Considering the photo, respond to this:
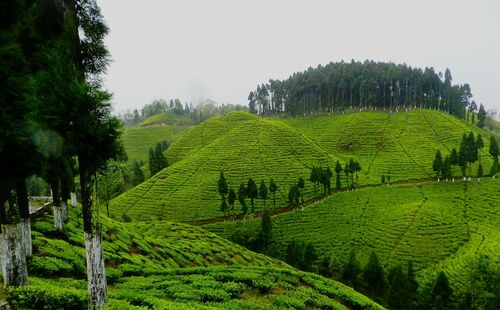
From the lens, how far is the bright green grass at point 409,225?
72.1 metres

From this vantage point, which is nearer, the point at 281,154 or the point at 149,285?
the point at 149,285

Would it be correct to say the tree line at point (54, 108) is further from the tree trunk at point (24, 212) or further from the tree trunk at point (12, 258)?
the tree trunk at point (24, 212)

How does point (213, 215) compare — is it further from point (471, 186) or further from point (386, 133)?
point (386, 133)

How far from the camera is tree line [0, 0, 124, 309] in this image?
11406mm

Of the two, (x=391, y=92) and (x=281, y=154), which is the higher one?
(x=391, y=92)

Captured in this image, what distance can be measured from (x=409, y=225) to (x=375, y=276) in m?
29.3

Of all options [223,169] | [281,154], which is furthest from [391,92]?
[223,169]

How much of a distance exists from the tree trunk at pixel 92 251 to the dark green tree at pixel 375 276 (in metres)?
57.3

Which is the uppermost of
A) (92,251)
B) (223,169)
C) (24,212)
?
(24,212)

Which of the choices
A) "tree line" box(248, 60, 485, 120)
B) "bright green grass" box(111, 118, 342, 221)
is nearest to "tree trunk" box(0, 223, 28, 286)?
"bright green grass" box(111, 118, 342, 221)

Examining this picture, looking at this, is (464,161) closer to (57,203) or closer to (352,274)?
(352,274)

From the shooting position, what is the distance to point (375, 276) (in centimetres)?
6059

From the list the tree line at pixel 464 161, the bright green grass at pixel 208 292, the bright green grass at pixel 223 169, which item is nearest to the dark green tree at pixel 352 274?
the bright green grass at pixel 208 292

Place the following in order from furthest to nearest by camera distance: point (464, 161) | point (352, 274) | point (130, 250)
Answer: point (464, 161) < point (352, 274) < point (130, 250)
